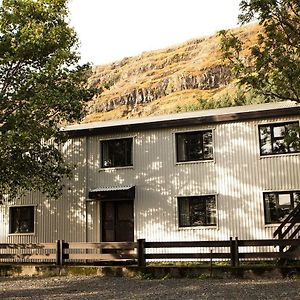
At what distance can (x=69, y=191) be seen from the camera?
22.2m

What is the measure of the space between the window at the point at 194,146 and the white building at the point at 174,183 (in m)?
0.04

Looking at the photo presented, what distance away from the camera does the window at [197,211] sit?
1998 centimetres

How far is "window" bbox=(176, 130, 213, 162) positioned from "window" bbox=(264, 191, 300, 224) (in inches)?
119

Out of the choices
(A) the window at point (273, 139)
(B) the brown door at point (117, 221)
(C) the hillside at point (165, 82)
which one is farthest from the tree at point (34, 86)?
(C) the hillside at point (165, 82)

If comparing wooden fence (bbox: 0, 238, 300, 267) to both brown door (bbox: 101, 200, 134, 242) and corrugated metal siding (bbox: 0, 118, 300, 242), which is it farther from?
brown door (bbox: 101, 200, 134, 242)

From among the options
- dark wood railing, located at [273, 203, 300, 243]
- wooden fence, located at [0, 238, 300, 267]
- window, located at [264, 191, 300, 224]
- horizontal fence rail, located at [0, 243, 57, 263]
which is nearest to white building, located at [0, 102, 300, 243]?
window, located at [264, 191, 300, 224]

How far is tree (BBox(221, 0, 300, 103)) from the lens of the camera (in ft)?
43.6

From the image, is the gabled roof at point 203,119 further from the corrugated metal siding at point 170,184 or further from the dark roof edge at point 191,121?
the corrugated metal siding at point 170,184

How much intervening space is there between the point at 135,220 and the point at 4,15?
10131 millimetres

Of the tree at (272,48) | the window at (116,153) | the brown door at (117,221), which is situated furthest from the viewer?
the window at (116,153)

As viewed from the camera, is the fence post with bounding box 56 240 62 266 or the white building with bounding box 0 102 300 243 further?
the white building with bounding box 0 102 300 243

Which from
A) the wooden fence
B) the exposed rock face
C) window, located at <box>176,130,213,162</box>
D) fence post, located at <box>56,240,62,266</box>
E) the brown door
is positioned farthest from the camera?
the exposed rock face

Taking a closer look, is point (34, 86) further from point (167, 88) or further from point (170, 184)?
point (167, 88)

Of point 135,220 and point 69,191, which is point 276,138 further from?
point 69,191
